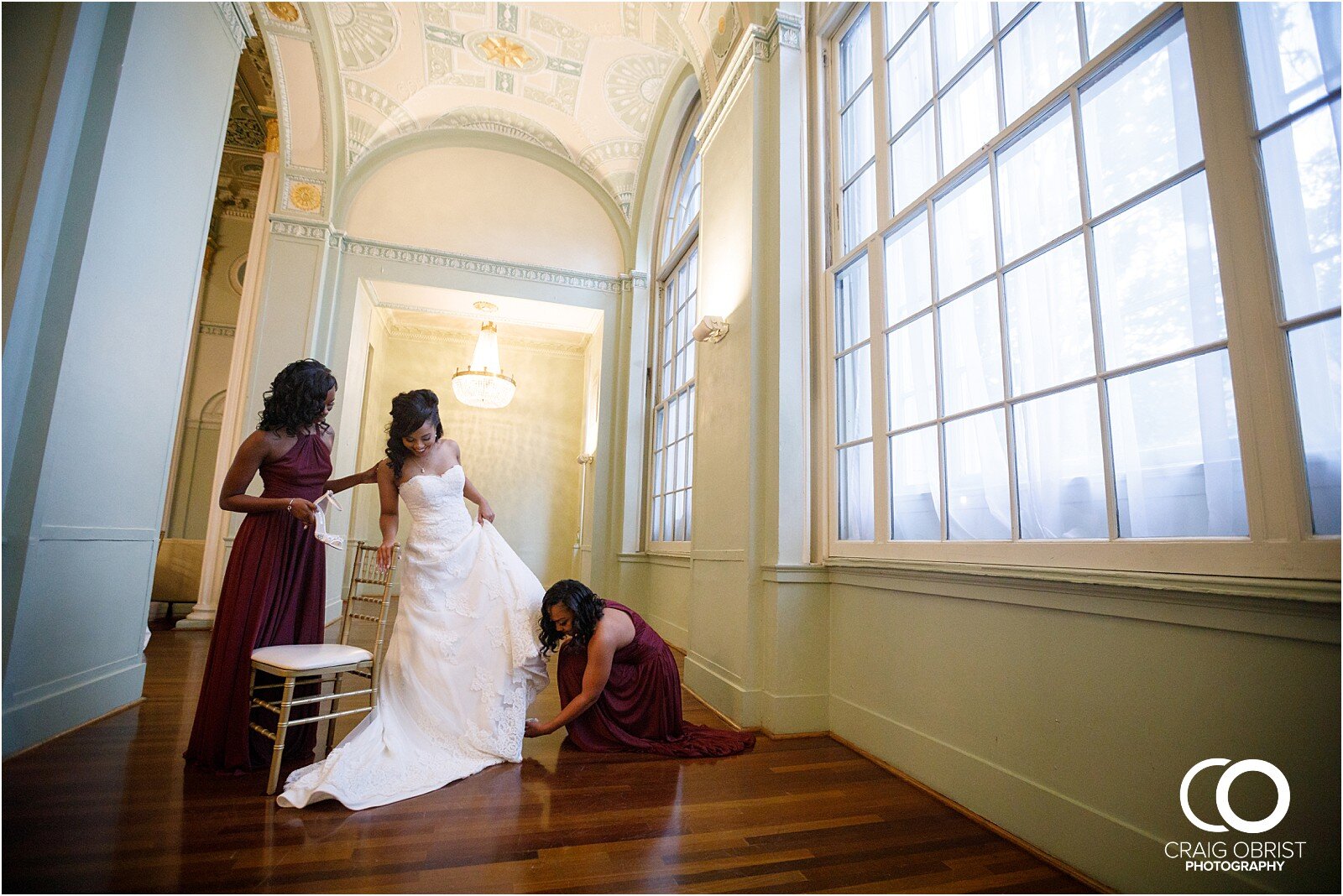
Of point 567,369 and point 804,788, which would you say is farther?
point 567,369

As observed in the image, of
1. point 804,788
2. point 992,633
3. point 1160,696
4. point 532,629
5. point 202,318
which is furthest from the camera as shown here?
point 202,318

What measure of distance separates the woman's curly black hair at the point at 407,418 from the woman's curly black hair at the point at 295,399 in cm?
27

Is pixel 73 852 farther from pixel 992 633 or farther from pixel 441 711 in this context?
pixel 992 633

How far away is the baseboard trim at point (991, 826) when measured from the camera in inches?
69.4

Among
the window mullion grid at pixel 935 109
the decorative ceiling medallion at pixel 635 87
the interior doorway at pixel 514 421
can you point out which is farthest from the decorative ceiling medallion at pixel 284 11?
the window mullion grid at pixel 935 109

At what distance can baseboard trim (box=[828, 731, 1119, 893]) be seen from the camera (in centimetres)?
176

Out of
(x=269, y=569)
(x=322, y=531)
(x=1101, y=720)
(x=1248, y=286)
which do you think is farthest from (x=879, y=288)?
(x=269, y=569)

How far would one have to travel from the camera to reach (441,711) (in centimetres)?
257

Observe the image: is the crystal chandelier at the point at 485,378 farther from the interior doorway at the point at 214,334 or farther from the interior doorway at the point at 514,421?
the interior doorway at the point at 214,334

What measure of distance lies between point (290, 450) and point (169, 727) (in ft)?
4.71

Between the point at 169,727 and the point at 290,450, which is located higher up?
the point at 290,450

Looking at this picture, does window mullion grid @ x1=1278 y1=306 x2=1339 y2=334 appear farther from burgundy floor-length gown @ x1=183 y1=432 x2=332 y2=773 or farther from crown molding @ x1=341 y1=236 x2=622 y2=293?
crown molding @ x1=341 y1=236 x2=622 y2=293

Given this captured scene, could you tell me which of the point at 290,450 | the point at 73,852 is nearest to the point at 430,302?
the point at 290,450

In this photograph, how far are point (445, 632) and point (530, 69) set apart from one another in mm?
5412
